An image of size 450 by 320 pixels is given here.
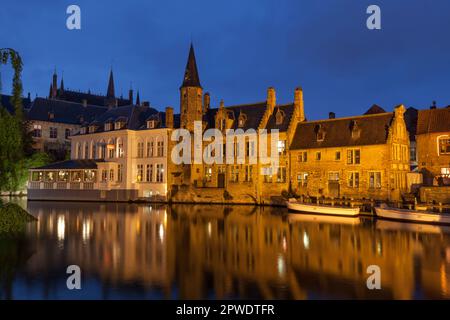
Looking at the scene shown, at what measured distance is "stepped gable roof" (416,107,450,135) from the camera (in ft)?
134

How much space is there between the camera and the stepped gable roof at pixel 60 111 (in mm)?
68938

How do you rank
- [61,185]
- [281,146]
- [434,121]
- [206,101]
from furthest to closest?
[206,101] < [61,185] < [281,146] < [434,121]

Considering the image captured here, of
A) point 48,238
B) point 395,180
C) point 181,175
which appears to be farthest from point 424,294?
point 181,175

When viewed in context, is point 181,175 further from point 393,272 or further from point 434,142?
point 393,272

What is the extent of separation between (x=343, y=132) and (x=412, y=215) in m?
14.2

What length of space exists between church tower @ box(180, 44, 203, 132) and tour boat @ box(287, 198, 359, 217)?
61.3 feet

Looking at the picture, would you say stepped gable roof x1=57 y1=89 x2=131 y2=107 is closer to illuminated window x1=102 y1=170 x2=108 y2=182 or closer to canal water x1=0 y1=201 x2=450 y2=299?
illuminated window x1=102 y1=170 x2=108 y2=182

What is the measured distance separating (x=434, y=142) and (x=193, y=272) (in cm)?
3411

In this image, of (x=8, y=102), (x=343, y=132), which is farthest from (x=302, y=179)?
(x=8, y=102)

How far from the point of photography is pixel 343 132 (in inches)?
1720

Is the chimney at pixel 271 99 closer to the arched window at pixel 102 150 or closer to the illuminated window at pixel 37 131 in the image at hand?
the arched window at pixel 102 150

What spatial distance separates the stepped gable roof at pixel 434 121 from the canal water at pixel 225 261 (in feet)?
52.9

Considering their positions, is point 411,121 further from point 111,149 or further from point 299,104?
point 111,149
